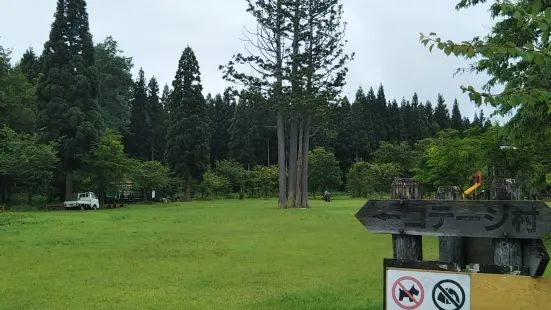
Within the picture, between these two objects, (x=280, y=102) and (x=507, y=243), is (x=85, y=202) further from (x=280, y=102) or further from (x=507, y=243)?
(x=507, y=243)

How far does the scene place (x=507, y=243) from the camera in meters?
3.25

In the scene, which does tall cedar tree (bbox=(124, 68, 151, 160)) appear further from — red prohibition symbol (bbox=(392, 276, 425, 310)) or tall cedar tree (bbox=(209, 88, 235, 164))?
red prohibition symbol (bbox=(392, 276, 425, 310))

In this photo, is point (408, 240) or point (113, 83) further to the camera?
point (113, 83)

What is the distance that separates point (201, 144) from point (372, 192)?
1998 cm

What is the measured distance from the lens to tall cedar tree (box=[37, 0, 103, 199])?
3384 centimetres

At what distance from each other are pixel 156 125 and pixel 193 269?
176 ft

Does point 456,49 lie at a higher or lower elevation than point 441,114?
lower

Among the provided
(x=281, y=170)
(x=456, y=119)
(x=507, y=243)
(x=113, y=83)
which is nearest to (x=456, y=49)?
(x=507, y=243)

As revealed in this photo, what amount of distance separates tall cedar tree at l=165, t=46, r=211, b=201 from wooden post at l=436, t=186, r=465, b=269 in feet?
142

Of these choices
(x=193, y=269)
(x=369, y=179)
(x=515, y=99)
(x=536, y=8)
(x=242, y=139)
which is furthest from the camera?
(x=242, y=139)

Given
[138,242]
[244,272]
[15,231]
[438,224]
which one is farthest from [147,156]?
[438,224]

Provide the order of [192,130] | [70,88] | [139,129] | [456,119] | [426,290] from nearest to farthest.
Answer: [426,290], [70,88], [192,130], [139,129], [456,119]

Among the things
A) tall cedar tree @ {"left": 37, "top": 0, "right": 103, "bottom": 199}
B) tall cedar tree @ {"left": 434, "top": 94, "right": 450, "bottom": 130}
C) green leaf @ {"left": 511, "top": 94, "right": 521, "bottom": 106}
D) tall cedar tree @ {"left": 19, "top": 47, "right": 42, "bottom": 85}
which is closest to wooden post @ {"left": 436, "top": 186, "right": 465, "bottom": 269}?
green leaf @ {"left": 511, "top": 94, "right": 521, "bottom": 106}

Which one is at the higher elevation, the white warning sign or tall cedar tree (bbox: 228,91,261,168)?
tall cedar tree (bbox: 228,91,261,168)
